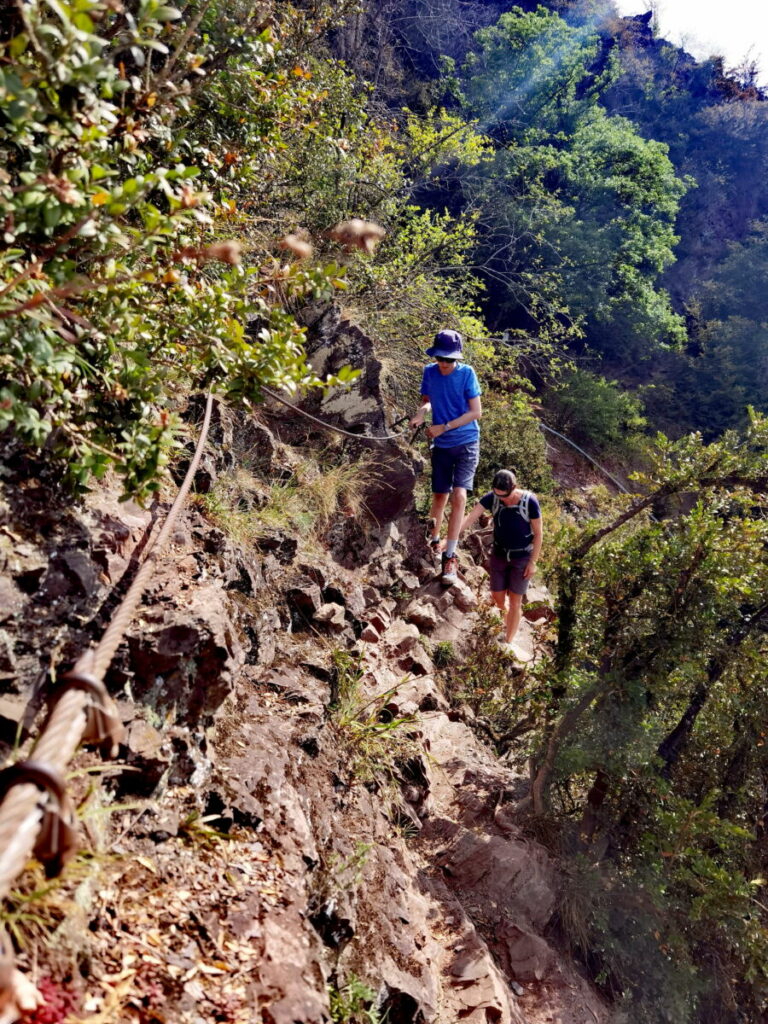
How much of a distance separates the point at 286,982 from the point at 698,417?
2262 centimetres

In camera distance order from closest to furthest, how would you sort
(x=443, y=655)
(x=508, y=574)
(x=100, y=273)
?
(x=100, y=273) → (x=508, y=574) → (x=443, y=655)

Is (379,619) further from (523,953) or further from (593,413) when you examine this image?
(593,413)

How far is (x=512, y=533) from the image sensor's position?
6.11 meters

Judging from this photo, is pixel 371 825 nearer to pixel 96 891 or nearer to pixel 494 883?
pixel 494 883

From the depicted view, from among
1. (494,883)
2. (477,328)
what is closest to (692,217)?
(477,328)

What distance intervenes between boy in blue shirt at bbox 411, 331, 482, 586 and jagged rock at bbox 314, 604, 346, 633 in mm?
1736

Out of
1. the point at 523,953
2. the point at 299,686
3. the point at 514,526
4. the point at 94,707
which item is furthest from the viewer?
the point at 514,526

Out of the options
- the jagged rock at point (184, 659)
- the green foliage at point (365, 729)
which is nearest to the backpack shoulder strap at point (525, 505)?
the green foliage at point (365, 729)

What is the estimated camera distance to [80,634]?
8.91 ft

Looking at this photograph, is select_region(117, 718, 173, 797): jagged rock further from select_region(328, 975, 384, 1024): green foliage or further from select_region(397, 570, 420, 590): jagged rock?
select_region(397, 570, 420, 590): jagged rock

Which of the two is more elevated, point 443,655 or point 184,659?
point 443,655

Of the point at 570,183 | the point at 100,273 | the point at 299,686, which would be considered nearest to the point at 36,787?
the point at 100,273

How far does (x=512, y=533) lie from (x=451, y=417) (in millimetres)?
1229

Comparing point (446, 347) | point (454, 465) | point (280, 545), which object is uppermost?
point (446, 347)
